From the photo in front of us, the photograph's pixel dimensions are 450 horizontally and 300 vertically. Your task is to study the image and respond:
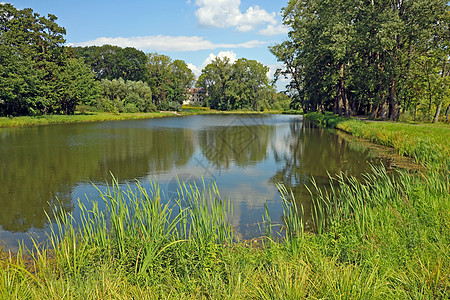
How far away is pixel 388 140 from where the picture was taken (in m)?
19.9

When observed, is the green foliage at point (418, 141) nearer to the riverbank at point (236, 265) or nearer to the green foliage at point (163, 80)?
the riverbank at point (236, 265)

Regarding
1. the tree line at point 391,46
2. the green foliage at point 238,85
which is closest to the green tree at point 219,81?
the green foliage at point 238,85

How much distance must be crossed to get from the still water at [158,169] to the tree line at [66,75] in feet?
65.4

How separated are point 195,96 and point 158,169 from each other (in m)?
123

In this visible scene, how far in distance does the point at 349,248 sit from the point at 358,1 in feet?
95.9

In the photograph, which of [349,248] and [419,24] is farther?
[419,24]

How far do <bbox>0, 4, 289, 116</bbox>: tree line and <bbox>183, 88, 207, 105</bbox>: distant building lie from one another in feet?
51.3

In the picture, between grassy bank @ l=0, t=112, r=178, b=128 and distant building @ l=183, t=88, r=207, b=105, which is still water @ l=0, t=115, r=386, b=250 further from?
distant building @ l=183, t=88, r=207, b=105

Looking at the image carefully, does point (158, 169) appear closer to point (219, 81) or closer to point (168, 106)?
point (168, 106)

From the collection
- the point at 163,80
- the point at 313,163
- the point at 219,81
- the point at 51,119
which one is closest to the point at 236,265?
the point at 313,163

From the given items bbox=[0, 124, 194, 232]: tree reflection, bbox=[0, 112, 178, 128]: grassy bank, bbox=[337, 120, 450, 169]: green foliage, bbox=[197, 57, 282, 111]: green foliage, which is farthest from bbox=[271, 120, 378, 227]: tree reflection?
bbox=[197, 57, 282, 111]: green foliage

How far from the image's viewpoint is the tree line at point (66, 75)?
4156cm

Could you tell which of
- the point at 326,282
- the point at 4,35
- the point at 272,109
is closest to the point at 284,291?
the point at 326,282

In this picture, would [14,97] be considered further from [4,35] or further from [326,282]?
[326,282]
